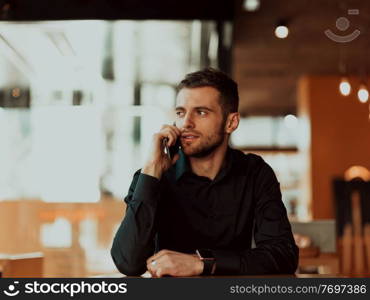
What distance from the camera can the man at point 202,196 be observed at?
72.8 inches

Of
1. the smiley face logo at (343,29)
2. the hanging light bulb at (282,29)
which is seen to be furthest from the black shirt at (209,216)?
the smiley face logo at (343,29)

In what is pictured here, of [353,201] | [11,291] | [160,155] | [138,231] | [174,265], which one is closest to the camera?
[11,291]

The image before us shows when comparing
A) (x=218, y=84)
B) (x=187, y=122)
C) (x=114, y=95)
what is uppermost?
(x=114, y=95)

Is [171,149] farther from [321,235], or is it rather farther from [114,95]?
[114,95]

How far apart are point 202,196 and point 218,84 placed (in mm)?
432

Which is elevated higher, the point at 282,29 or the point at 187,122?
the point at 282,29

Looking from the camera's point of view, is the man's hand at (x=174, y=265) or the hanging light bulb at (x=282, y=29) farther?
the hanging light bulb at (x=282, y=29)

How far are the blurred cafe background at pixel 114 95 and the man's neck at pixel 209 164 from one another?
2.14 metres

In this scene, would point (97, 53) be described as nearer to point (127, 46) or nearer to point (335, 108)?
point (127, 46)

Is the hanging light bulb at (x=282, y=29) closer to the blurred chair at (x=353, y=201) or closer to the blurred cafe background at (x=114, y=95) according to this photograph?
the blurred cafe background at (x=114, y=95)

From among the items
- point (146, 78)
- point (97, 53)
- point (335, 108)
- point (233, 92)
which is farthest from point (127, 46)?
point (233, 92)

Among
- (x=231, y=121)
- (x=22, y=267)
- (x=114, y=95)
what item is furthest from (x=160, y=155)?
(x=114, y=95)

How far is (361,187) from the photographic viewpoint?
7.98 meters

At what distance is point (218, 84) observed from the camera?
6.84 feet
